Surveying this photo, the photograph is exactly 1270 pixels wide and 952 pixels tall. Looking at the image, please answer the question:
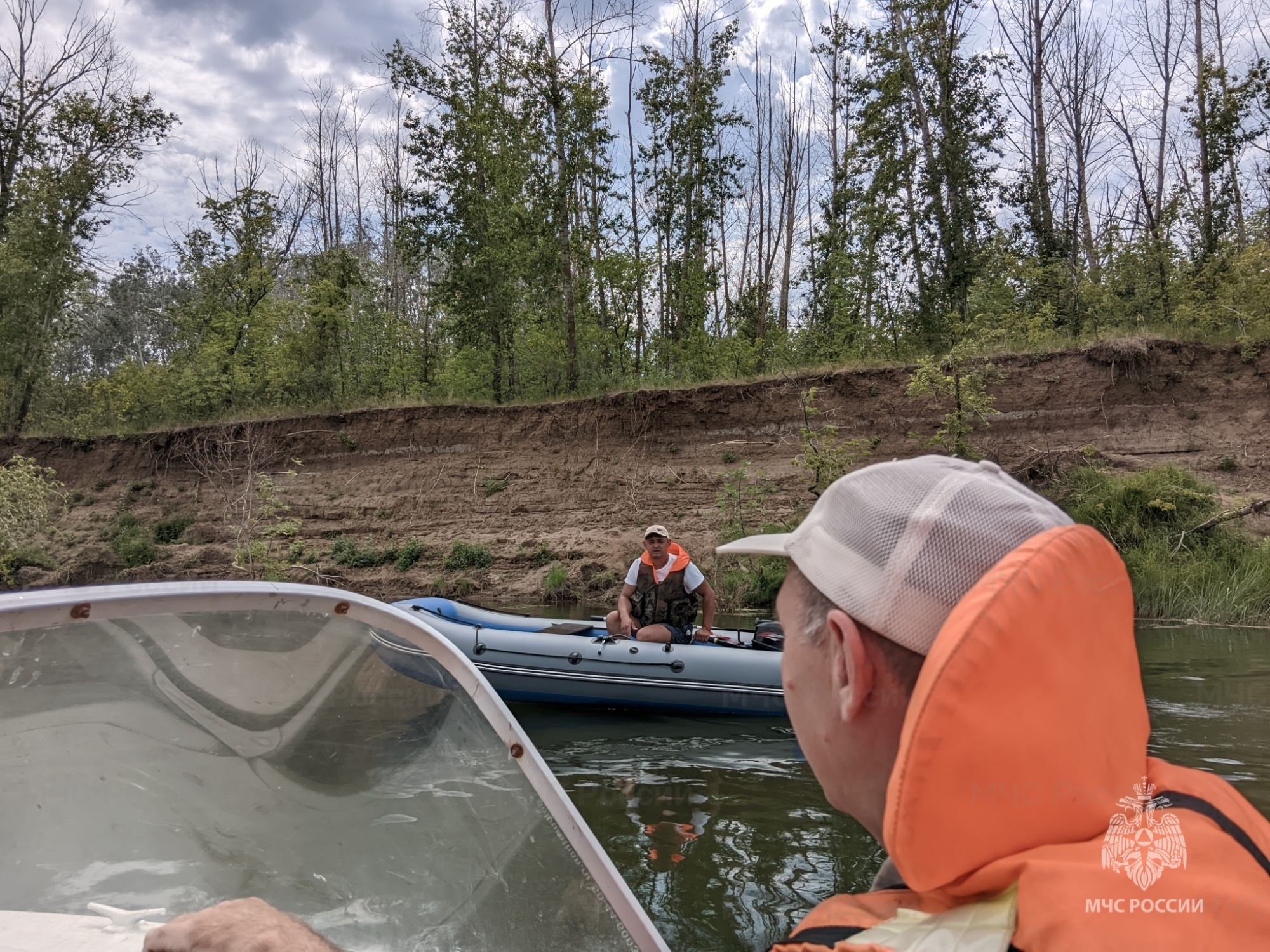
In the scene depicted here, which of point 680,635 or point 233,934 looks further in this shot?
point 680,635

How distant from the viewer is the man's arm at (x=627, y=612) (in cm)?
781

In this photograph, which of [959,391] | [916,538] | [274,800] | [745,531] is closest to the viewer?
[916,538]

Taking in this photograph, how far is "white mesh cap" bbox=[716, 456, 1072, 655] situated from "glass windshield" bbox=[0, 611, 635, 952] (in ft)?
3.51

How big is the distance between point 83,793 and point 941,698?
1.61 meters

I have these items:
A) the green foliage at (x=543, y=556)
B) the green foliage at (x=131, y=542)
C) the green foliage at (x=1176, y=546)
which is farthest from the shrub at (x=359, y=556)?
the green foliage at (x=1176, y=546)

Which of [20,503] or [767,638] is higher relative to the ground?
[20,503]

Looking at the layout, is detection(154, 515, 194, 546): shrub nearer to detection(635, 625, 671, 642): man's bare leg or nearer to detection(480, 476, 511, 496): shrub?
detection(480, 476, 511, 496): shrub

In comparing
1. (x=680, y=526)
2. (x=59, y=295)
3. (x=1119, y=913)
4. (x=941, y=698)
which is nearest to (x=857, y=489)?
(x=941, y=698)

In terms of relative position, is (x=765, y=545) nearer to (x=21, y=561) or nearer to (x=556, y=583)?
(x=556, y=583)

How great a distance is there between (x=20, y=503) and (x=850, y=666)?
18611mm

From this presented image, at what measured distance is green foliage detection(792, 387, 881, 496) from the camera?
43.6 feet

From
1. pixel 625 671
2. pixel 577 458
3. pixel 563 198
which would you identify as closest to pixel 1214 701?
pixel 625 671

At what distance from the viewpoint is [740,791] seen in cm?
524

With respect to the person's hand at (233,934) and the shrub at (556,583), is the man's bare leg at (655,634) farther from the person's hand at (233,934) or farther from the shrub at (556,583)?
the shrub at (556,583)
